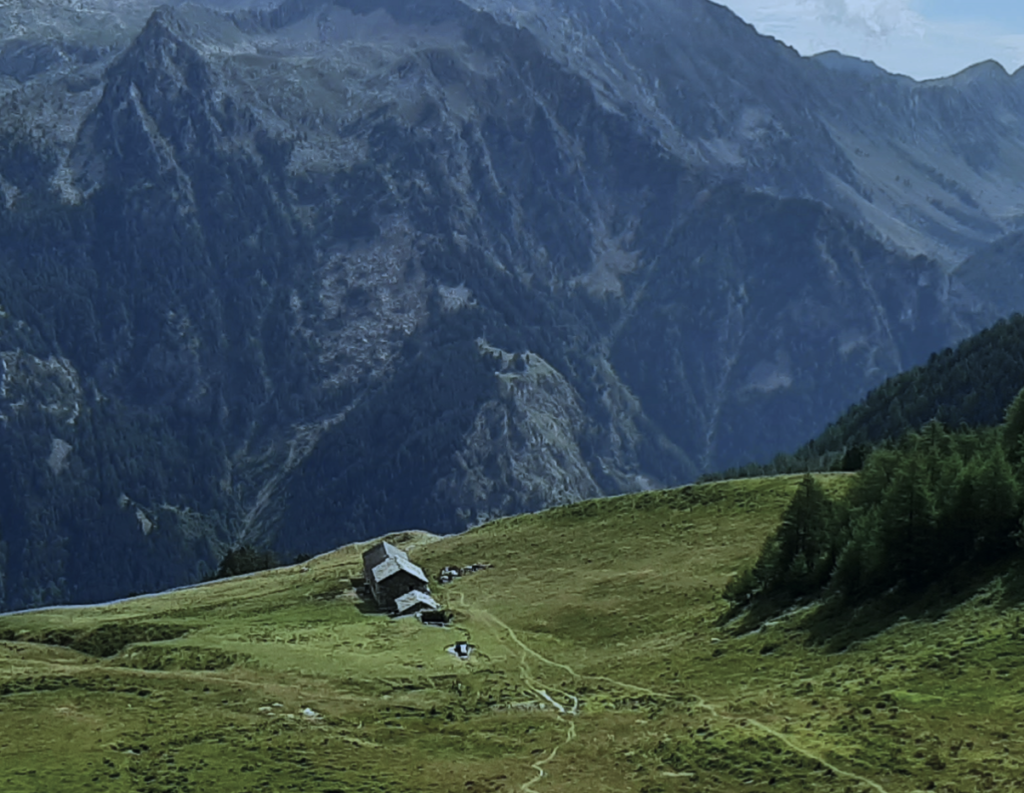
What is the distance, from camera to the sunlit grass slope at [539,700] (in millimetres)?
45219

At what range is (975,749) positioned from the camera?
136 ft

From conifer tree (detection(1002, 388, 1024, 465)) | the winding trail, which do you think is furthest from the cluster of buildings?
conifer tree (detection(1002, 388, 1024, 465))

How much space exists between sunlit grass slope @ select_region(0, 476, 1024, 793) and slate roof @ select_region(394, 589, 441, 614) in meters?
2.10

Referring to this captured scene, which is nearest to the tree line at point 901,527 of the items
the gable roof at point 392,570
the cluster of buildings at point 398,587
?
the cluster of buildings at point 398,587

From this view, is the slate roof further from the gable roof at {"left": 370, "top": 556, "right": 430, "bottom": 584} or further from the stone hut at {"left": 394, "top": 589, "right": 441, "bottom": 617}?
the gable roof at {"left": 370, "top": 556, "right": 430, "bottom": 584}

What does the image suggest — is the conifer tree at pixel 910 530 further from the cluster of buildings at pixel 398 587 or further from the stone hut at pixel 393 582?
the stone hut at pixel 393 582

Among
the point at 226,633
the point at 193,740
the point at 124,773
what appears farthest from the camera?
the point at 226,633

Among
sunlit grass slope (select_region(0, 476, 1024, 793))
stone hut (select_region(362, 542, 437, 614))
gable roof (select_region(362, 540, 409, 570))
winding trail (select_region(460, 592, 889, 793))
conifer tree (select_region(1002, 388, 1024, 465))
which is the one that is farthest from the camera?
gable roof (select_region(362, 540, 409, 570))

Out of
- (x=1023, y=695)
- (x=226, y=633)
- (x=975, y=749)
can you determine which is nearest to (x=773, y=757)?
(x=975, y=749)

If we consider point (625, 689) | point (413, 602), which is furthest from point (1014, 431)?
point (413, 602)

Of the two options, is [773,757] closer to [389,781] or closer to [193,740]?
[389,781]

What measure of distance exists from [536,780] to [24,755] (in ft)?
83.8

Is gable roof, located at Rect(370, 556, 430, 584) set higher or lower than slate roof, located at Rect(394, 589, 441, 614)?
higher

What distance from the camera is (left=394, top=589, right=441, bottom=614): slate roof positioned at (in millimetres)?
95750
